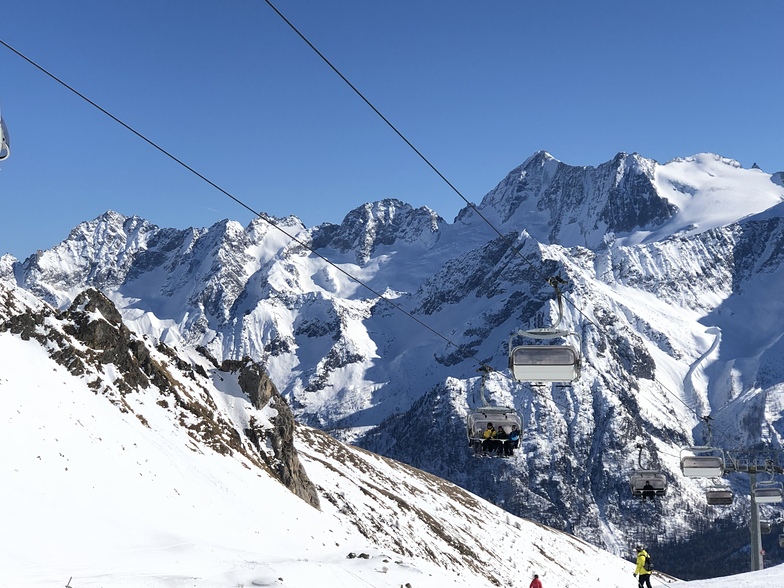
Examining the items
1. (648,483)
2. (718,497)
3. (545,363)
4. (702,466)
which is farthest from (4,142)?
(718,497)

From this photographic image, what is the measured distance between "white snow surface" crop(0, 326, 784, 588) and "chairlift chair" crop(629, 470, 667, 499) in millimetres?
10433

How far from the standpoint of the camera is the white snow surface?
99.8ft

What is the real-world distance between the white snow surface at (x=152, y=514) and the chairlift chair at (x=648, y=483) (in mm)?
10433

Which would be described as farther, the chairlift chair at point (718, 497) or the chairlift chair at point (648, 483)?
the chairlift chair at point (718, 497)

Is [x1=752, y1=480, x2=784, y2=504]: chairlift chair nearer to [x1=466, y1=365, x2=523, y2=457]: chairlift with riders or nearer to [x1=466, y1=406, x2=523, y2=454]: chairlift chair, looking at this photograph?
[x1=466, y1=365, x2=523, y2=457]: chairlift with riders

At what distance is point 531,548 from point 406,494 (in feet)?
57.3

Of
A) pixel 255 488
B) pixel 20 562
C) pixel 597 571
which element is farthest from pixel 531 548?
pixel 20 562

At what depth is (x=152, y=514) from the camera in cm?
4197

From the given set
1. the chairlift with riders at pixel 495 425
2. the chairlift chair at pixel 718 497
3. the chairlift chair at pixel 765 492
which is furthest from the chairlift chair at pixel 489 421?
the chairlift chair at pixel 718 497

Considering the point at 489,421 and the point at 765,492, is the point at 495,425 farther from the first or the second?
the point at 765,492

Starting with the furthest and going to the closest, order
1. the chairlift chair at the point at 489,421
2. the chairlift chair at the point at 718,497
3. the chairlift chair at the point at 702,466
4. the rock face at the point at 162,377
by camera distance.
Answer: the rock face at the point at 162,377 < the chairlift chair at the point at 718,497 < the chairlift chair at the point at 702,466 < the chairlift chair at the point at 489,421

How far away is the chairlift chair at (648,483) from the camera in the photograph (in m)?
43.9

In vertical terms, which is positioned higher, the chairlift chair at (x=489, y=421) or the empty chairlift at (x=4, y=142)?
the empty chairlift at (x=4, y=142)

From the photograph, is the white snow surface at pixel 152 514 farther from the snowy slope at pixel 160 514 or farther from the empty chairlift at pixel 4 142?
the empty chairlift at pixel 4 142
